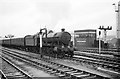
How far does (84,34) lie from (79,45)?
2997 millimetres

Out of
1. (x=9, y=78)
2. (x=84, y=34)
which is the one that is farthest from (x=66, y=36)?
(x=84, y=34)

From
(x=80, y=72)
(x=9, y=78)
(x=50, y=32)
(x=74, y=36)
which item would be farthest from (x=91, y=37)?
(x=9, y=78)

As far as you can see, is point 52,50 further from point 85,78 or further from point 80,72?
point 85,78

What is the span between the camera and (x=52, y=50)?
61.3ft

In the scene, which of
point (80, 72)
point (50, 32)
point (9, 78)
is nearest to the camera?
point (9, 78)

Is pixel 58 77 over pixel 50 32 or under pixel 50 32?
under

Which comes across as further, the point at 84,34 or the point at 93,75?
the point at 84,34

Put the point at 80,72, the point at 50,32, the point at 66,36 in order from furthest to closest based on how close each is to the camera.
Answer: the point at 50,32 → the point at 66,36 → the point at 80,72

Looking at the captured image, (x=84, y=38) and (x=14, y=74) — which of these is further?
(x=84, y=38)

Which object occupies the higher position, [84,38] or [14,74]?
[84,38]

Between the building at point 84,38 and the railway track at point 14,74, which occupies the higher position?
the building at point 84,38

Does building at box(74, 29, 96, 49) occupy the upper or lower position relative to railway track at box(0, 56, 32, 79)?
upper

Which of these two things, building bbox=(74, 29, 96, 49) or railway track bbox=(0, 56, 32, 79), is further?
building bbox=(74, 29, 96, 49)

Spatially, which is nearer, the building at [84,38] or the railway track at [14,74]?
the railway track at [14,74]
